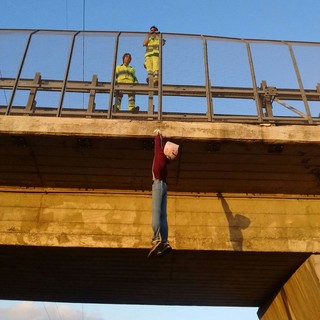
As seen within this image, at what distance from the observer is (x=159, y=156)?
5875 millimetres

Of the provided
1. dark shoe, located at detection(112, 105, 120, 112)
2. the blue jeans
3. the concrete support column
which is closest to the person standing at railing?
the blue jeans

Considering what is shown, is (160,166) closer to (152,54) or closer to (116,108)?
(116,108)

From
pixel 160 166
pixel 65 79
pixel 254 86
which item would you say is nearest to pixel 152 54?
pixel 65 79

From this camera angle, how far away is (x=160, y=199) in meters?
5.61

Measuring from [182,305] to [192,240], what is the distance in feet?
19.6

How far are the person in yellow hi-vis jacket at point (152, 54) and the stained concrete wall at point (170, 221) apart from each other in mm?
2644

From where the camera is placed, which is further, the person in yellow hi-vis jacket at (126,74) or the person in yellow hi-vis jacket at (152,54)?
the person in yellow hi-vis jacket at (152,54)

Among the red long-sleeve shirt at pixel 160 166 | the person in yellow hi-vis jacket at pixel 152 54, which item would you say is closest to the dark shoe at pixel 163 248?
the red long-sleeve shirt at pixel 160 166

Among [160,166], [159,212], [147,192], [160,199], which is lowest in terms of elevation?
[159,212]

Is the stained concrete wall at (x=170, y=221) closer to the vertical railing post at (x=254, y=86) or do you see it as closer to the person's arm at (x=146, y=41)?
the vertical railing post at (x=254, y=86)

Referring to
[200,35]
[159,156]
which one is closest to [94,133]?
[159,156]

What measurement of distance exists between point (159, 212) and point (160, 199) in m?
0.20

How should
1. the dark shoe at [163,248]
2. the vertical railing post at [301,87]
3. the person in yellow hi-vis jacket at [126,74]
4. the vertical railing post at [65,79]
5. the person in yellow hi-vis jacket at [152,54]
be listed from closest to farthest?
the dark shoe at [163,248] → the vertical railing post at [65,79] → the vertical railing post at [301,87] → the person in yellow hi-vis jacket at [126,74] → the person in yellow hi-vis jacket at [152,54]

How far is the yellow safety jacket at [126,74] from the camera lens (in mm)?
8148
